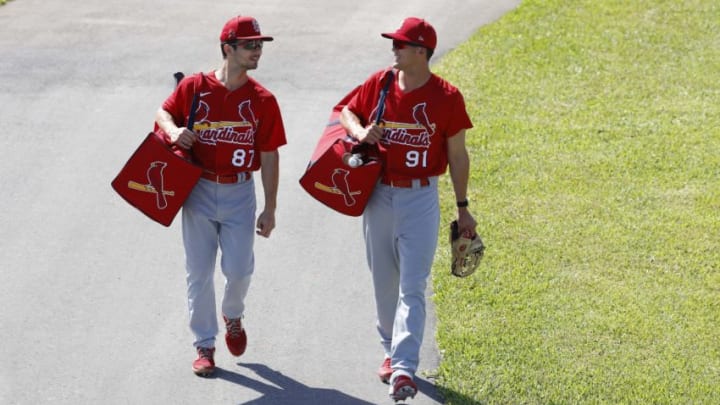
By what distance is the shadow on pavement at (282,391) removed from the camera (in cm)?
717

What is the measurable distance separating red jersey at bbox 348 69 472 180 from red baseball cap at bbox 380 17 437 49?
10.0 inches

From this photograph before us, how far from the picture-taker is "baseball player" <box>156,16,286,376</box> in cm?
699

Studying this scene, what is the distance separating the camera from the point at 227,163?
279 inches

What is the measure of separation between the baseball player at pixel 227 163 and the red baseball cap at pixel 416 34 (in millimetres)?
867

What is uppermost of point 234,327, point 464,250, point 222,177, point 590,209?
point 222,177

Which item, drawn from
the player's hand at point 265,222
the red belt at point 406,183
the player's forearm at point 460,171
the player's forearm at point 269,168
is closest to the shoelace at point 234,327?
the player's hand at point 265,222

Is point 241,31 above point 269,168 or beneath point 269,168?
above

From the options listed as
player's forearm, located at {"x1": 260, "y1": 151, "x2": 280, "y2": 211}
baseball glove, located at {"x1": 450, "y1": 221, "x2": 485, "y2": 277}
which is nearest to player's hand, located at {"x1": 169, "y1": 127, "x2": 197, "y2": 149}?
player's forearm, located at {"x1": 260, "y1": 151, "x2": 280, "y2": 211}

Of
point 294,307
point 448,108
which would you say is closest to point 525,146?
point 294,307

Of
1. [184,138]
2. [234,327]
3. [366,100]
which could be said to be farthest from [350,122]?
[234,327]

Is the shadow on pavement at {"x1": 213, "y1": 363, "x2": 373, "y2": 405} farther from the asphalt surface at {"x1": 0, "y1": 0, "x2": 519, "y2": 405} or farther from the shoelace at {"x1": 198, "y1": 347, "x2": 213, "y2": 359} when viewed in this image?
the shoelace at {"x1": 198, "y1": 347, "x2": 213, "y2": 359}

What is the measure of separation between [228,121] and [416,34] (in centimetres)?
126

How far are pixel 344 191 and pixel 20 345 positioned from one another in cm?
249

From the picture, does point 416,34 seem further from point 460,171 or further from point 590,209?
point 590,209
